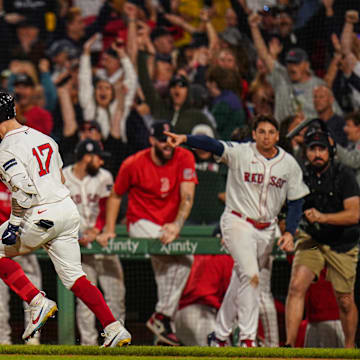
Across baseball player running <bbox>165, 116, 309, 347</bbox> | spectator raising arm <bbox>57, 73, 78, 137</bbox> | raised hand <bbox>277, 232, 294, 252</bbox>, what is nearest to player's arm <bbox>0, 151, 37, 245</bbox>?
baseball player running <bbox>165, 116, 309, 347</bbox>

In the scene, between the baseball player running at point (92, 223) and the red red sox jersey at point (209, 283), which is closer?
the red red sox jersey at point (209, 283)

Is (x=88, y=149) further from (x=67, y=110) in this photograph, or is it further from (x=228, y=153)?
(x=67, y=110)

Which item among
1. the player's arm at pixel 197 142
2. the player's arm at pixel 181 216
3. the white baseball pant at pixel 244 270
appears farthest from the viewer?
the player's arm at pixel 181 216

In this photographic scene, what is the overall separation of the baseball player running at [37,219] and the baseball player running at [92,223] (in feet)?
6.83

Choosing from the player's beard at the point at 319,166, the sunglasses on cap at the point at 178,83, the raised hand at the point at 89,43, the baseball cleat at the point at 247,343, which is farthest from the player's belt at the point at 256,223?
the raised hand at the point at 89,43

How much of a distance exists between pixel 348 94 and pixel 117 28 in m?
3.45

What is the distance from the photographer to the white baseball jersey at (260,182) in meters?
6.58

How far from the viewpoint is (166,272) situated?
745 centimetres

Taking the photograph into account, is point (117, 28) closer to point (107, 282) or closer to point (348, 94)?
point (348, 94)

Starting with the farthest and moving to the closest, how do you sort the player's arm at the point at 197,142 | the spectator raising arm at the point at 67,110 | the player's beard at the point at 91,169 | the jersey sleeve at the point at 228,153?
1. the spectator raising arm at the point at 67,110
2. the player's beard at the point at 91,169
3. the jersey sleeve at the point at 228,153
4. the player's arm at the point at 197,142

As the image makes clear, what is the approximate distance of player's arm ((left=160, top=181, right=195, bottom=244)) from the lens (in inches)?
286

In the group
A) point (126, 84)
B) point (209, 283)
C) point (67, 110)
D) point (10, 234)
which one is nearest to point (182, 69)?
point (126, 84)

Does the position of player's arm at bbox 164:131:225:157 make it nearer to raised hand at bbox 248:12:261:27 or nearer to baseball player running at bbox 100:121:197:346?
Result: baseball player running at bbox 100:121:197:346

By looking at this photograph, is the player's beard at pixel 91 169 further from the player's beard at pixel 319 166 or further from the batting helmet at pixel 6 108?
the batting helmet at pixel 6 108
